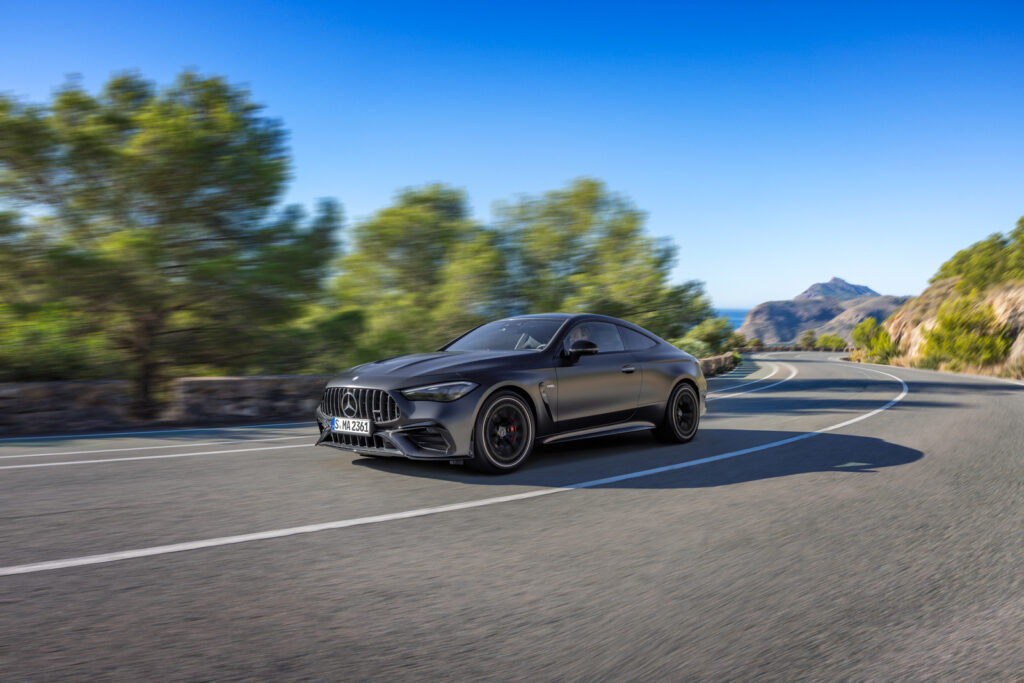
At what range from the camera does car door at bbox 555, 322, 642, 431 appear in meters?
7.27

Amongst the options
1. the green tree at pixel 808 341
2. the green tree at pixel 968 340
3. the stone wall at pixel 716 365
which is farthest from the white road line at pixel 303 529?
the green tree at pixel 808 341

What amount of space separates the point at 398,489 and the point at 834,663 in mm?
3673

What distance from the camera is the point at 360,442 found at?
21.2 ft

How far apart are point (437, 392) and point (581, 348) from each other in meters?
1.66

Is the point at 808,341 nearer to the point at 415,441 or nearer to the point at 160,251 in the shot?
the point at 160,251

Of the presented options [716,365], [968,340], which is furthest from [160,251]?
[968,340]

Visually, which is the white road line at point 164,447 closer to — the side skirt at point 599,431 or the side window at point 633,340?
the side skirt at point 599,431

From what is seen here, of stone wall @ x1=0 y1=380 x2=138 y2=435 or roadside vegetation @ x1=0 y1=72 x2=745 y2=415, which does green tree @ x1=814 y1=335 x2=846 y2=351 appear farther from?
stone wall @ x1=0 y1=380 x2=138 y2=435

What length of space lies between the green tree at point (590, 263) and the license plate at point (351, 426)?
1643 centimetres

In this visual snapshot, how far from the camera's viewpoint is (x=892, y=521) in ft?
16.8

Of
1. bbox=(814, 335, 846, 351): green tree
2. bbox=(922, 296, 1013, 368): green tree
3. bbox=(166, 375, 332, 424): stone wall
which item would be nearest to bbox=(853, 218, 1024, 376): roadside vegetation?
bbox=(922, 296, 1013, 368): green tree

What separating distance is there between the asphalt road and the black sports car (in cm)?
33

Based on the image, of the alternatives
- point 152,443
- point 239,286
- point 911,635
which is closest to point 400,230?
point 239,286

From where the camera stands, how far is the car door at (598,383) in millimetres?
7270
